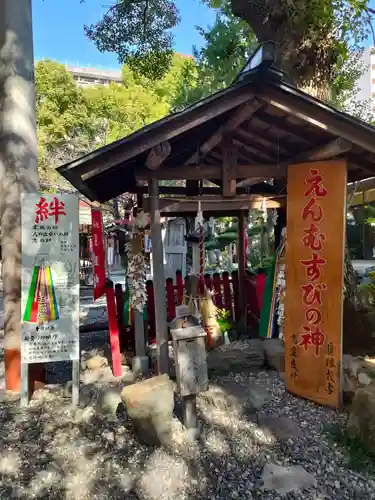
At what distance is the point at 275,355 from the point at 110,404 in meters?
2.42

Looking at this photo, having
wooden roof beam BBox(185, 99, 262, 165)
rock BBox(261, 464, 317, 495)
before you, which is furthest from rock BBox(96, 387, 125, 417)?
wooden roof beam BBox(185, 99, 262, 165)

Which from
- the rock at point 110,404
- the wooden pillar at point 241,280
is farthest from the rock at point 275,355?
the rock at point 110,404

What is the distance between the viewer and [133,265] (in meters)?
5.76

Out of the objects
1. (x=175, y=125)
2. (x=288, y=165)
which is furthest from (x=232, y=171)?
(x=175, y=125)

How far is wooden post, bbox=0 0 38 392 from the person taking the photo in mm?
5016

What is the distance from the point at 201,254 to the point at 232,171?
54.4 inches

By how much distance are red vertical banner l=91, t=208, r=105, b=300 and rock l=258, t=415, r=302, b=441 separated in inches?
117

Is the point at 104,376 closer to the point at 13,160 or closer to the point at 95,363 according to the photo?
the point at 95,363

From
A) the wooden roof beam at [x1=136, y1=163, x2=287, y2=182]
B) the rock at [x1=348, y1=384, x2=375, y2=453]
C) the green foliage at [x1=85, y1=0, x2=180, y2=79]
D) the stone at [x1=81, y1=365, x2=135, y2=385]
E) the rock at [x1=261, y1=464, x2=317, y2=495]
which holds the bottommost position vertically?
the rock at [x1=261, y1=464, x2=317, y2=495]

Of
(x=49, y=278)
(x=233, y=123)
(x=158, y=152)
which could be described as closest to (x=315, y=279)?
(x=233, y=123)

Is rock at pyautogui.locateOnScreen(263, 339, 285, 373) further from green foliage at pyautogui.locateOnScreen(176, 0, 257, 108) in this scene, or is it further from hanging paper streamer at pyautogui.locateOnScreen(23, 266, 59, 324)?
green foliage at pyautogui.locateOnScreen(176, 0, 257, 108)

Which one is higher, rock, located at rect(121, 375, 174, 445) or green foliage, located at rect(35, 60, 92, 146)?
green foliage, located at rect(35, 60, 92, 146)

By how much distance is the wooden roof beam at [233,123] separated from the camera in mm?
4199

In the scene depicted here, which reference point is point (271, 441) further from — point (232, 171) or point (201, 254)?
point (232, 171)
